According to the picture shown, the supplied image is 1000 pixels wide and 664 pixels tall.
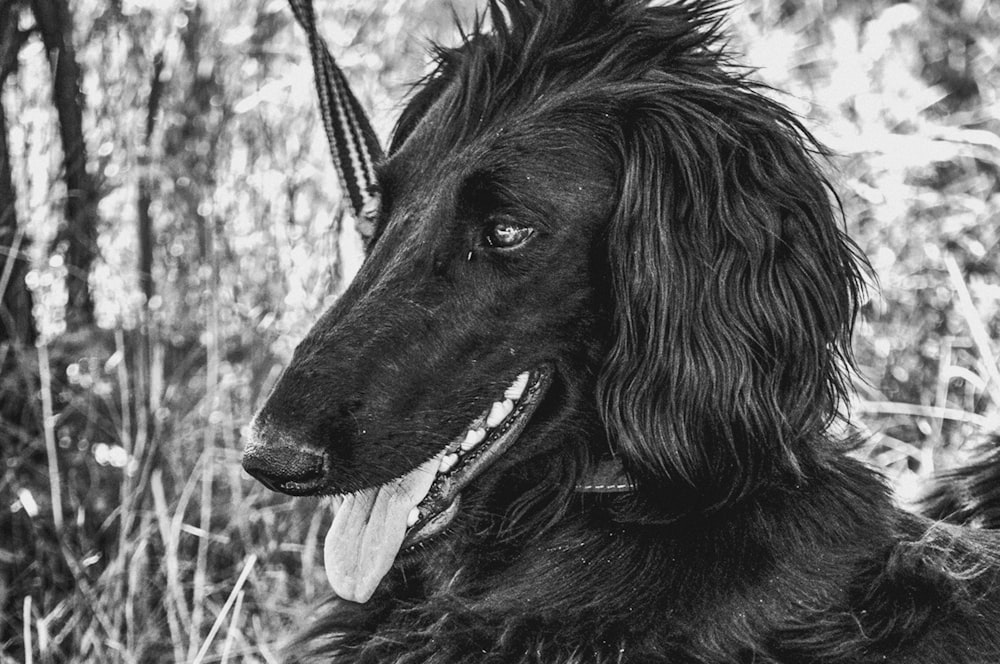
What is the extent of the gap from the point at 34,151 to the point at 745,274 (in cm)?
251

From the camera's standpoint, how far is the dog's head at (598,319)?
2363 millimetres

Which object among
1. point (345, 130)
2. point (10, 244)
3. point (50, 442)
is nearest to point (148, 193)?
point (10, 244)

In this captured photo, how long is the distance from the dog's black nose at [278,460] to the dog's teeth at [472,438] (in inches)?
12.2

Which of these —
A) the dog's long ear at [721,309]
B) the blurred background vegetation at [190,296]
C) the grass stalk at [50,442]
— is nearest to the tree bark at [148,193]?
the blurred background vegetation at [190,296]

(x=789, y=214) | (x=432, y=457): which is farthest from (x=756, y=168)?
(x=432, y=457)

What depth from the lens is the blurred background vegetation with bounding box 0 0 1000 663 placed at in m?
3.55

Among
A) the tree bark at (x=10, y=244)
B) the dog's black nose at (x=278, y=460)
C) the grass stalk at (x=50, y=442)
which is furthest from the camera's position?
the tree bark at (x=10, y=244)

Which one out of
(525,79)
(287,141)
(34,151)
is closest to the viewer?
(525,79)

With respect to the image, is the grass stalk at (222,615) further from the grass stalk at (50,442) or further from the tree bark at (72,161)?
the tree bark at (72,161)

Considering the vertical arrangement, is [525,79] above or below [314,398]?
above

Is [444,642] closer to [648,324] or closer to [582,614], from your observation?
[582,614]

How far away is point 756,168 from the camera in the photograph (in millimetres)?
2428

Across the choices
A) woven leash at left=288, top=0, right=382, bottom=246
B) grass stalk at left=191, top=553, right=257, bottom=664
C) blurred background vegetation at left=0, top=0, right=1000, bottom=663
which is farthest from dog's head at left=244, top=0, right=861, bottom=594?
blurred background vegetation at left=0, top=0, right=1000, bottom=663

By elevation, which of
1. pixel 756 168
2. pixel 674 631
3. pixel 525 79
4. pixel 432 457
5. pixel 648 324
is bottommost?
pixel 674 631
